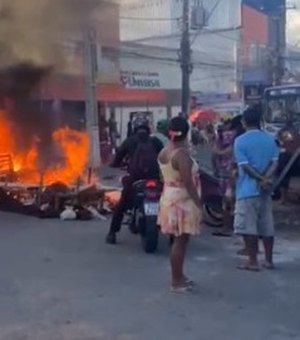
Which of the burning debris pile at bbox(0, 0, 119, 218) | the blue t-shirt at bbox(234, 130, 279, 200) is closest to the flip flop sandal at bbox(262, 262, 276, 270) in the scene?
the blue t-shirt at bbox(234, 130, 279, 200)

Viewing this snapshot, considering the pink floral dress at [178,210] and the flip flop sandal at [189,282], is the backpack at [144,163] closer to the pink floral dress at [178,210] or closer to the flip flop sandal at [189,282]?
the flip flop sandal at [189,282]

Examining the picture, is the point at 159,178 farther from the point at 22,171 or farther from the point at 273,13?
the point at 273,13

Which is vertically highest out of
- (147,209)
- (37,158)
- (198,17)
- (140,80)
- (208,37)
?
(198,17)

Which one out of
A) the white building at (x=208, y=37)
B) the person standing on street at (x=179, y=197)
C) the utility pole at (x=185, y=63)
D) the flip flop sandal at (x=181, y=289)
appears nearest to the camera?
the person standing on street at (x=179, y=197)

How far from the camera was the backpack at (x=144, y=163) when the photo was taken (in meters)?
8.77

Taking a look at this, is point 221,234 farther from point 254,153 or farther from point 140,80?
point 140,80

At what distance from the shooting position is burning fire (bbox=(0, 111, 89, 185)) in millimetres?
13242

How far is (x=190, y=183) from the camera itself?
20.7 ft

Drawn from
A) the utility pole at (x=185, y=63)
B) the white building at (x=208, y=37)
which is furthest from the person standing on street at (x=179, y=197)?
the white building at (x=208, y=37)

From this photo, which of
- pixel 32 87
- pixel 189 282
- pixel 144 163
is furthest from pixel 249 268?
pixel 32 87

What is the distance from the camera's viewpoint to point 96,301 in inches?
244

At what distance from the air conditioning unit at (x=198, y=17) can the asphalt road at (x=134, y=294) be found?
124 feet

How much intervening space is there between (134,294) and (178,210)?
794 millimetres

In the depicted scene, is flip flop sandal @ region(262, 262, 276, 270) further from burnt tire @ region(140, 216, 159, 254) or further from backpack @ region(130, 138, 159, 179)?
backpack @ region(130, 138, 159, 179)
